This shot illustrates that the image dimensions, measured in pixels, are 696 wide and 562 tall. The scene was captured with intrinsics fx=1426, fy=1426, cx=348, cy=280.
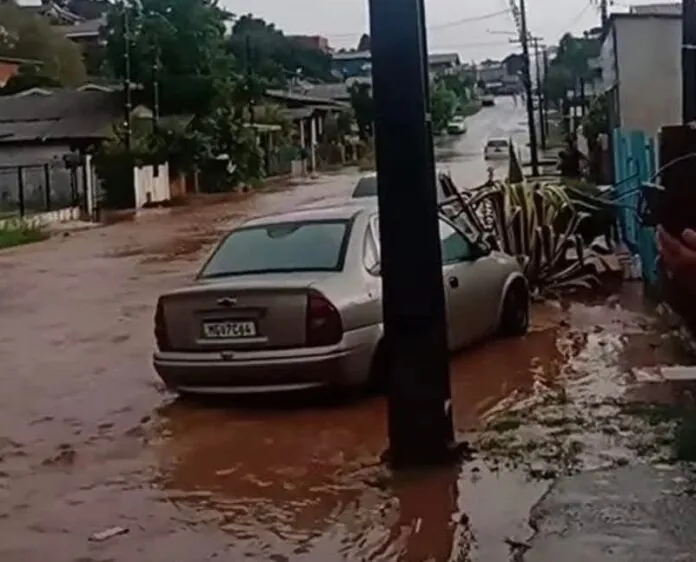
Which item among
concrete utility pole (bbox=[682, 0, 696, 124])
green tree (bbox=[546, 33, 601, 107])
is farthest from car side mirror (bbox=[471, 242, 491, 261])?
green tree (bbox=[546, 33, 601, 107])

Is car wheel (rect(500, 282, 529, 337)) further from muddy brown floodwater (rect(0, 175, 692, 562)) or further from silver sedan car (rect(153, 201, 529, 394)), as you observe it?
silver sedan car (rect(153, 201, 529, 394))

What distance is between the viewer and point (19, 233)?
34.8 m

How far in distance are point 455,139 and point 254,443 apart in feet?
289

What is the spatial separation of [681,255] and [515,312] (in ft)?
31.4

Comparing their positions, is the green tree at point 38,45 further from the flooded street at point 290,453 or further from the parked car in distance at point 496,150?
A: the flooded street at point 290,453

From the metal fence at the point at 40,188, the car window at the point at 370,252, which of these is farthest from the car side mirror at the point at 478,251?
the metal fence at the point at 40,188

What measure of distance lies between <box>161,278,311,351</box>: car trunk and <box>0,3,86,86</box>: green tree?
69753 mm

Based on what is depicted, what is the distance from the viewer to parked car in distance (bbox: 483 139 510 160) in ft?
225

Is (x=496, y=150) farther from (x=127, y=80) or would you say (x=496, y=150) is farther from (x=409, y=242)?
(x=409, y=242)

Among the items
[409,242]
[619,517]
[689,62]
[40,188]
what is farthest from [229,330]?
[40,188]

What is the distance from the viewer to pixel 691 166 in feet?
13.5

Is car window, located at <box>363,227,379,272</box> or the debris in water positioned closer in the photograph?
the debris in water

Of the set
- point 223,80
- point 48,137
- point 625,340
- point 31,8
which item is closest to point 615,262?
point 625,340

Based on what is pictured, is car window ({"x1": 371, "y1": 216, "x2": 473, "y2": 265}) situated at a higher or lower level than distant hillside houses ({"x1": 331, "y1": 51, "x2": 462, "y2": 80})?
lower
